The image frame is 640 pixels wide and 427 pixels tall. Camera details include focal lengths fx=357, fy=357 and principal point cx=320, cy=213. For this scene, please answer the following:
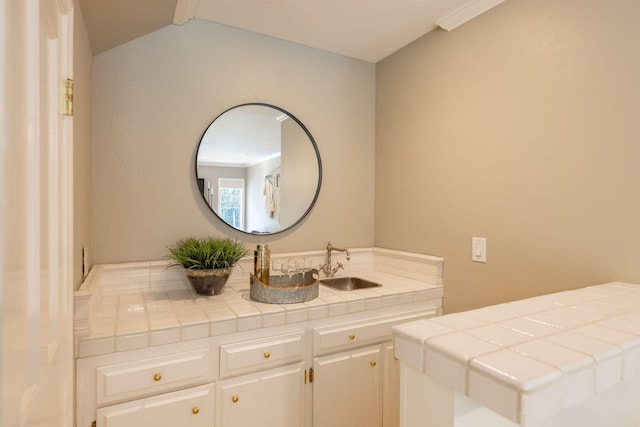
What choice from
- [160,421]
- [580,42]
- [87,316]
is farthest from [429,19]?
[160,421]

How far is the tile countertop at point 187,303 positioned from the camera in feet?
4.18

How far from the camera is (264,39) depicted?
7.04 ft

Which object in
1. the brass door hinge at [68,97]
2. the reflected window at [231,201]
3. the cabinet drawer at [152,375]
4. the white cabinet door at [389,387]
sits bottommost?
the white cabinet door at [389,387]

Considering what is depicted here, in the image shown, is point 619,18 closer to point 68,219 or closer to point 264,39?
point 264,39

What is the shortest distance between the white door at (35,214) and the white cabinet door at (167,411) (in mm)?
229

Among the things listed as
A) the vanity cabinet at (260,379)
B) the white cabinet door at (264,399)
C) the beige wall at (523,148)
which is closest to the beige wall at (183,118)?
the beige wall at (523,148)

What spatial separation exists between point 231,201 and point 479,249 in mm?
1372

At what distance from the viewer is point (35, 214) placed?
66cm

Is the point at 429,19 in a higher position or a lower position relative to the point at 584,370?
higher

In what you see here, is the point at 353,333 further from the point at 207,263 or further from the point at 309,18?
the point at 309,18

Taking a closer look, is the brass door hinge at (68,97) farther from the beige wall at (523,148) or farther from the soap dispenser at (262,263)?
the beige wall at (523,148)

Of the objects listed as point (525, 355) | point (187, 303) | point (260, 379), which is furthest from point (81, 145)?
point (525, 355)

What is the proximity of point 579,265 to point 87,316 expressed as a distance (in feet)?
6.02

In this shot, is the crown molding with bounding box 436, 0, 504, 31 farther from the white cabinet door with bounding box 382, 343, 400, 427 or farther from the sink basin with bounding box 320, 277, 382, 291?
the white cabinet door with bounding box 382, 343, 400, 427
